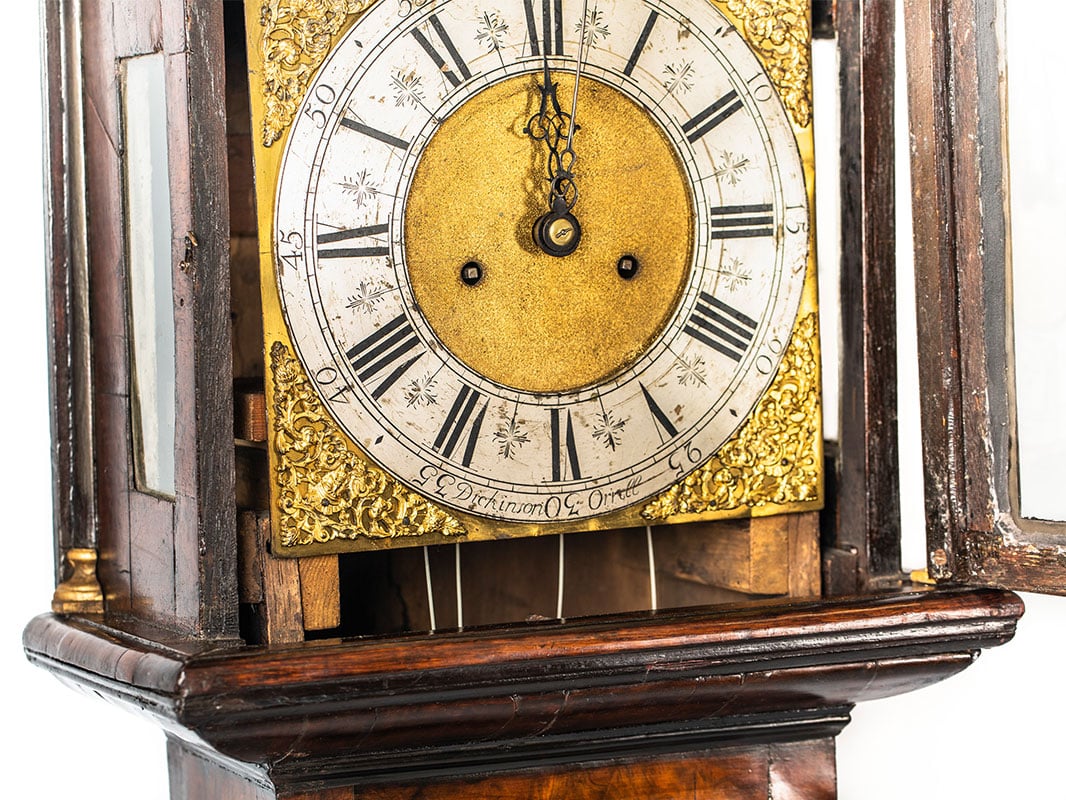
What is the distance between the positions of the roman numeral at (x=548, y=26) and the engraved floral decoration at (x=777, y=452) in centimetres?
35

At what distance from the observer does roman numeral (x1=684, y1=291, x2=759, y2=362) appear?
5.15 feet

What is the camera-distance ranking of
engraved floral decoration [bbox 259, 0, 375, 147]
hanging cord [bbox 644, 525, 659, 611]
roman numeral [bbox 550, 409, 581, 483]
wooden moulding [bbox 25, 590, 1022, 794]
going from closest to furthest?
wooden moulding [bbox 25, 590, 1022, 794], engraved floral decoration [bbox 259, 0, 375, 147], roman numeral [bbox 550, 409, 581, 483], hanging cord [bbox 644, 525, 659, 611]

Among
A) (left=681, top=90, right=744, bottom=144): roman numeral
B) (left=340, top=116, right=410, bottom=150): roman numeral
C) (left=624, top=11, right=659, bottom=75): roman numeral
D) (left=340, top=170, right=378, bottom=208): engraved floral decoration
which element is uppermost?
(left=624, top=11, right=659, bottom=75): roman numeral

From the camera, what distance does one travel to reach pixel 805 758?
1.61 metres

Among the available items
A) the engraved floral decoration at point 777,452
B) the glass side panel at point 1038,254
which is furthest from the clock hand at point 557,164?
the glass side panel at point 1038,254

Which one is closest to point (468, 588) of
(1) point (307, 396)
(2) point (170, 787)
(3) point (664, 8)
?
(2) point (170, 787)

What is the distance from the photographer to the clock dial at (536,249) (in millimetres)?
1446

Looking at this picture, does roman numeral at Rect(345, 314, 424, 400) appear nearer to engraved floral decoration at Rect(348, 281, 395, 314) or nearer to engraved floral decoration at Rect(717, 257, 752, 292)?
engraved floral decoration at Rect(348, 281, 395, 314)

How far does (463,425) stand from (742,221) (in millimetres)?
328

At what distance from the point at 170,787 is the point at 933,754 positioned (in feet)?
2.75

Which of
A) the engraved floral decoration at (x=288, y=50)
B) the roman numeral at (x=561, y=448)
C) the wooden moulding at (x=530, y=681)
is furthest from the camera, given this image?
the roman numeral at (x=561, y=448)

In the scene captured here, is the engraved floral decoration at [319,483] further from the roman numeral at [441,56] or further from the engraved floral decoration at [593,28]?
the engraved floral decoration at [593,28]

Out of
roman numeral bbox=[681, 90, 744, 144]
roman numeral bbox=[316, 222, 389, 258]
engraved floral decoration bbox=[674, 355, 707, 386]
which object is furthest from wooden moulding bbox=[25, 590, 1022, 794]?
roman numeral bbox=[681, 90, 744, 144]

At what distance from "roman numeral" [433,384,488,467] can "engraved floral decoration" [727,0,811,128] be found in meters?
0.41
